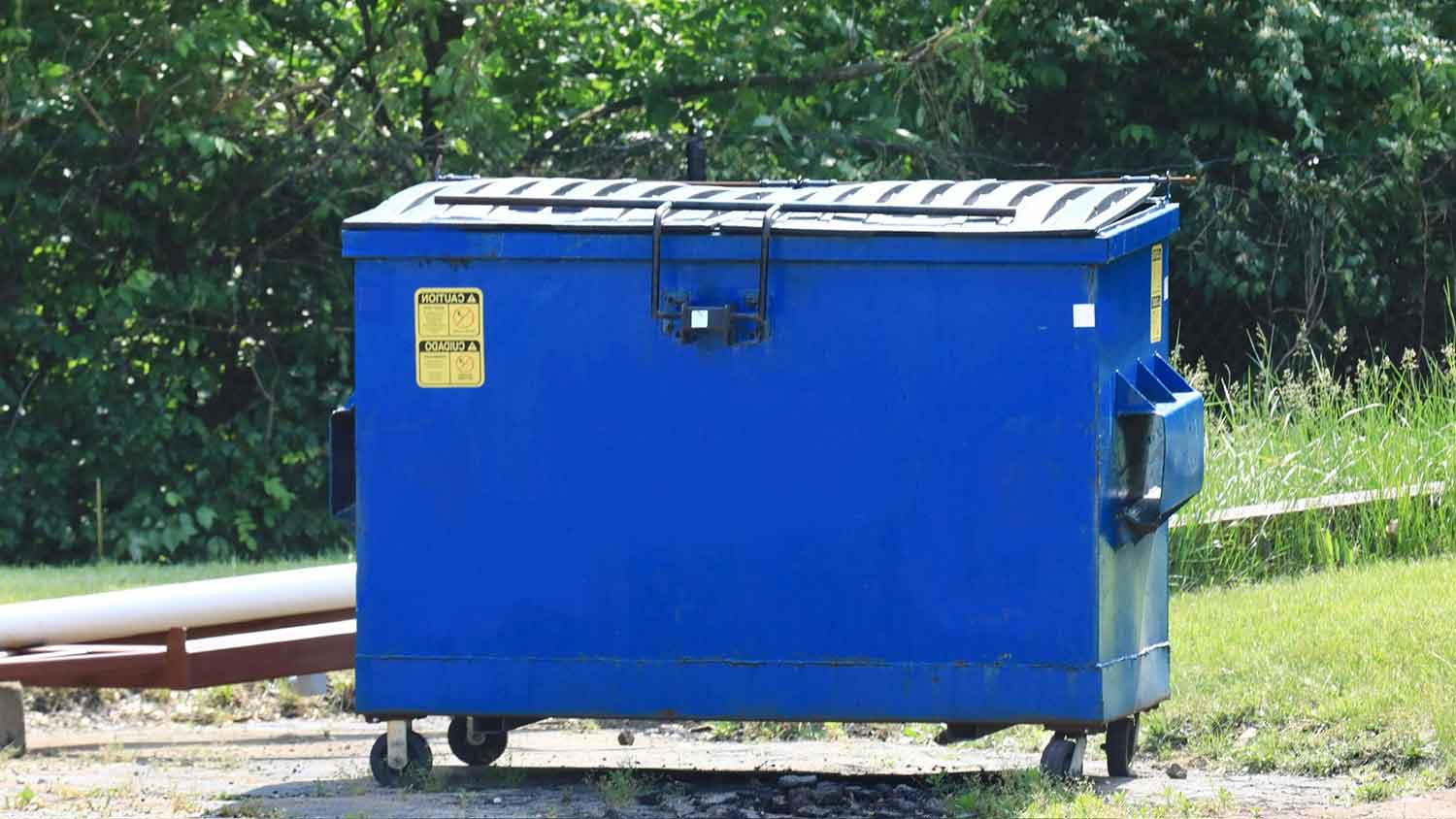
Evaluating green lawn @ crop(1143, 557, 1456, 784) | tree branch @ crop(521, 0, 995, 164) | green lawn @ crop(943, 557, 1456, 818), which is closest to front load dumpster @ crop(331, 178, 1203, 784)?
green lawn @ crop(943, 557, 1456, 818)

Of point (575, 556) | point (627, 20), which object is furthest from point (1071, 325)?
point (627, 20)

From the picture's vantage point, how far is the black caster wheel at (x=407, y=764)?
17.8 ft

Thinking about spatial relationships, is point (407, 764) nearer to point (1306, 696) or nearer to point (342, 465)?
point (342, 465)

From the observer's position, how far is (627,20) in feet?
39.1

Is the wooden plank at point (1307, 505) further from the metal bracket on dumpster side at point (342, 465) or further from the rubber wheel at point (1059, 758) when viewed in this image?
the metal bracket on dumpster side at point (342, 465)

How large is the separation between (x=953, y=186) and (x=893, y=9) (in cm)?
722

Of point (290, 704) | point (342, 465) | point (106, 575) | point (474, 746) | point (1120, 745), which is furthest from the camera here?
point (106, 575)

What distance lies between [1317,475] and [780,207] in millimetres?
4668

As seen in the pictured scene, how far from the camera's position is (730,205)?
514 centimetres

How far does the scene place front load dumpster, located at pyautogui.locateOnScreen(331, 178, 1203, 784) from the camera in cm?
494

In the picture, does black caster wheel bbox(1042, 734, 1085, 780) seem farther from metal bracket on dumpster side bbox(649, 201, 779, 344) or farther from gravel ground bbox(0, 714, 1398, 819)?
metal bracket on dumpster side bbox(649, 201, 779, 344)

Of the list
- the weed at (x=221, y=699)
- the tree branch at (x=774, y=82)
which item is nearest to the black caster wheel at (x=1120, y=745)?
the weed at (x=221, y=699)

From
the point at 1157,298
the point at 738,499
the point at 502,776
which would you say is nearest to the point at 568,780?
the point at 502,776

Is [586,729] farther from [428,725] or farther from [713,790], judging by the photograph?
[713,790]
